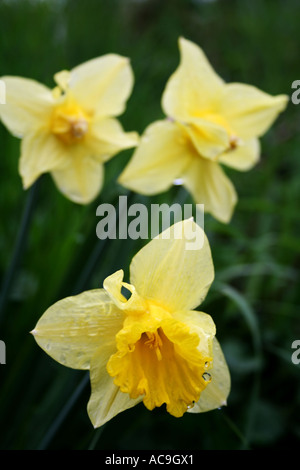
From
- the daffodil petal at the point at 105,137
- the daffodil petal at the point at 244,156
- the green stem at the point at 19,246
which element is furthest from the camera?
the daffodil petal at the point at 244,156

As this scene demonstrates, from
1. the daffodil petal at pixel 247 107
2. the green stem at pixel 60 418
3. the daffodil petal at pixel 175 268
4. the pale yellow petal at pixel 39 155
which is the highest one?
the daffodil petal at pixel 247 107

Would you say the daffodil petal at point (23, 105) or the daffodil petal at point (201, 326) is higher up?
the daffodil petal at point (23, 105)

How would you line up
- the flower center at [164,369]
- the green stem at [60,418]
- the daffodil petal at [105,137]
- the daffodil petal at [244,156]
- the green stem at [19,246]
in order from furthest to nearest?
1. the daffodil petal at [244,156]
2. the daffodil petal at [105,137]
3. the green stem at [19,246]
4. the green stem at [60,418]
5. the flower center at [164,369]

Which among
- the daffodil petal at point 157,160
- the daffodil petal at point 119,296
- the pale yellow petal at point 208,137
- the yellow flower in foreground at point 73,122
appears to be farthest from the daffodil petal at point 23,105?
the daffodil petal at point 119,296

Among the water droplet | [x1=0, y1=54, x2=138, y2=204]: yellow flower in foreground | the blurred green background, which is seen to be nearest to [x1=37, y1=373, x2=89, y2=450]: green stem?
the blurred green background

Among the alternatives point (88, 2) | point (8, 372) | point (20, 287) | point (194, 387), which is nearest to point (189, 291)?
point (194, 387)

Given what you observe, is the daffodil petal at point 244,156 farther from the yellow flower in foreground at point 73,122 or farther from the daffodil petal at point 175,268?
the daffodil petal at point 175,268

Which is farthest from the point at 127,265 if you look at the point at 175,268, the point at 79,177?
the point at 175,268
